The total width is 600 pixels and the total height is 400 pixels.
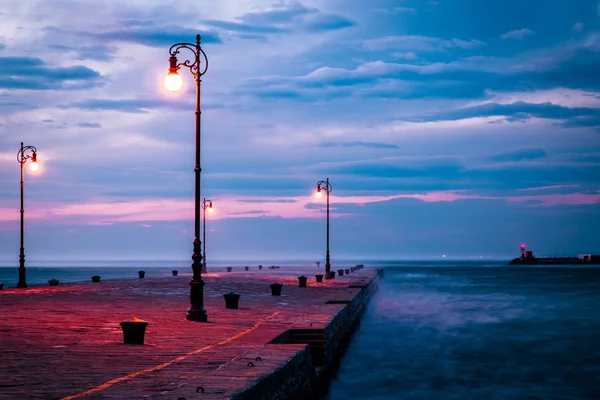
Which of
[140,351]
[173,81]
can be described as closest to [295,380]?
[140,351]

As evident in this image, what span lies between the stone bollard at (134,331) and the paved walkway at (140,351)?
23 cm

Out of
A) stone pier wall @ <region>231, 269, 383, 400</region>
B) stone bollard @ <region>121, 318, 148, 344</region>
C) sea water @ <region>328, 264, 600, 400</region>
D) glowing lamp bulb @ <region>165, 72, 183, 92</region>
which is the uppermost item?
glowing lamp bulb @ <region>165, 72, 183, 92</region>

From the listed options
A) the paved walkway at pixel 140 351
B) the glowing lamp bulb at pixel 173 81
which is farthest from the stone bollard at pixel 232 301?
→ the glowing lamp bulb at pixel 173 81

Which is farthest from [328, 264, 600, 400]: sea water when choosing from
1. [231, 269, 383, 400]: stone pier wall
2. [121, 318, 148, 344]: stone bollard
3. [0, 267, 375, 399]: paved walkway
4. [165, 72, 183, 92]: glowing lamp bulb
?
[165, 72, 183, 92]: glowing lamp bulb

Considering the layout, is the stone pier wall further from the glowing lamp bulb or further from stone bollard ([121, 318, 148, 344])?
the glowing lamp bulb

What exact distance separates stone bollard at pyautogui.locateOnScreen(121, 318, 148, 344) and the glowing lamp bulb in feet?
23.2

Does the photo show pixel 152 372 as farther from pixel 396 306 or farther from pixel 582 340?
pixel 396 306

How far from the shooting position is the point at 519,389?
1881 cm

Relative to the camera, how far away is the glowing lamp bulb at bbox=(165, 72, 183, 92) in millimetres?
17969

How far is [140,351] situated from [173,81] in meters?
8.15

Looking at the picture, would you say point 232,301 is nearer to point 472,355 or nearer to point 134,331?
point 472,355

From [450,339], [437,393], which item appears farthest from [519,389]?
[450,339]

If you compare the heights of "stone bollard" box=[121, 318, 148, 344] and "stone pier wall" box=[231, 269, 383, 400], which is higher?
"stone bollard" box=[121, 318, 148, 344]

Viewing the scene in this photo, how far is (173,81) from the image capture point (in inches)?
709
